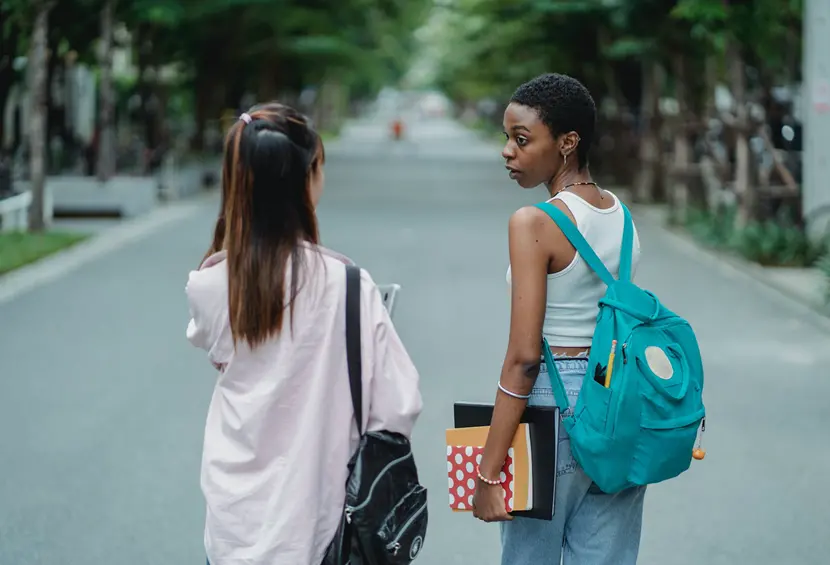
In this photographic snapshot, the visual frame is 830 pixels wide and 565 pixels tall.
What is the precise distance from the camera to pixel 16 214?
20312mm

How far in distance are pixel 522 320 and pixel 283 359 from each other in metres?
0.52

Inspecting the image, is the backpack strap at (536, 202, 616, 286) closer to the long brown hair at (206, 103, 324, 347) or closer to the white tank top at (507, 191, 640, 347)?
the white tank top at (507, 191, 640, 347)

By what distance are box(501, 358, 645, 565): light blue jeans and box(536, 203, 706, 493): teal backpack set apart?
3.6 inches

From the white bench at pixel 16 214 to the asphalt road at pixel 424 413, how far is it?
251 cm

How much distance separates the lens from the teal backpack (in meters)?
3.19

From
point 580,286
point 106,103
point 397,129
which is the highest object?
point 106,103

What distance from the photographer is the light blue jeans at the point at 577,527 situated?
337 cm

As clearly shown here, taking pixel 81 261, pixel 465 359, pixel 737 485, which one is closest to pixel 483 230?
pixel 81 261

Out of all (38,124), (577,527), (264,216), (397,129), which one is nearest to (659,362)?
(577,527)

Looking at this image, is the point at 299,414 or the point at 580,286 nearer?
the point at 299,414

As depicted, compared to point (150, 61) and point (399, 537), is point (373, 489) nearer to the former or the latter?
point (399, 537)

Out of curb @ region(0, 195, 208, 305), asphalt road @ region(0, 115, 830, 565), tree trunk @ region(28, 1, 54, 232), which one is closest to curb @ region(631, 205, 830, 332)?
asphalt road @ region(0, 115, 830, 565)

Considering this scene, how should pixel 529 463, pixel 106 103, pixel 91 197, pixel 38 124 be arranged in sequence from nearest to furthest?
pixel 529 463 → pixel 38 124 → pixel 91 197 → pixel 106 103

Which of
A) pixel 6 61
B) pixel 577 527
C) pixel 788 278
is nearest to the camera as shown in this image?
pixel 577 527
